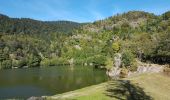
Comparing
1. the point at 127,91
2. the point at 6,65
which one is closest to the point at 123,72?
the point at 127,91

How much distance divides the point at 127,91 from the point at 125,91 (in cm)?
35

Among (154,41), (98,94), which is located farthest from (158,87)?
(154,41)

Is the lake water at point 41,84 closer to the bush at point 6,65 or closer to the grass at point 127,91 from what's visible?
the grass at point 127,91

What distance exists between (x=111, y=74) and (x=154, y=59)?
20239 millimetres

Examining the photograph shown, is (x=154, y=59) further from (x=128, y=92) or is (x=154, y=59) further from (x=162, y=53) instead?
(x=128, y=92)

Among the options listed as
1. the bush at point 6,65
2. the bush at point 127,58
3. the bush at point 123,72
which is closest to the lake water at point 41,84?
the bush at point 123,72

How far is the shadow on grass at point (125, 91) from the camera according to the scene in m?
47.0

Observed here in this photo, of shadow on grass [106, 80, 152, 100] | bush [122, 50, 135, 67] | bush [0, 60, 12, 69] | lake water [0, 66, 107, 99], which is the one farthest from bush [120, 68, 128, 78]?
bush [0, 60, 12, 69]

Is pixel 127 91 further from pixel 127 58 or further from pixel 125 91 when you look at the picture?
pixel 127 58

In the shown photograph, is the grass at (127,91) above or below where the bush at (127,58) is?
below

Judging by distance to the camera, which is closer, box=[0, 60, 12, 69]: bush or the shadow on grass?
the shadow on grass

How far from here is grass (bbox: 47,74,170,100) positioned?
45.4m

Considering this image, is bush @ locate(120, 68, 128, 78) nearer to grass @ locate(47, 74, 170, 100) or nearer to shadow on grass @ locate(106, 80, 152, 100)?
grass @ locate(47, 74, 170, 100)

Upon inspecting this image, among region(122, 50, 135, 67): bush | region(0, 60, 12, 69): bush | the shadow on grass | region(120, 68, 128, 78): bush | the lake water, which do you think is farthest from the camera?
region(0, 60, 12, 69): bush
